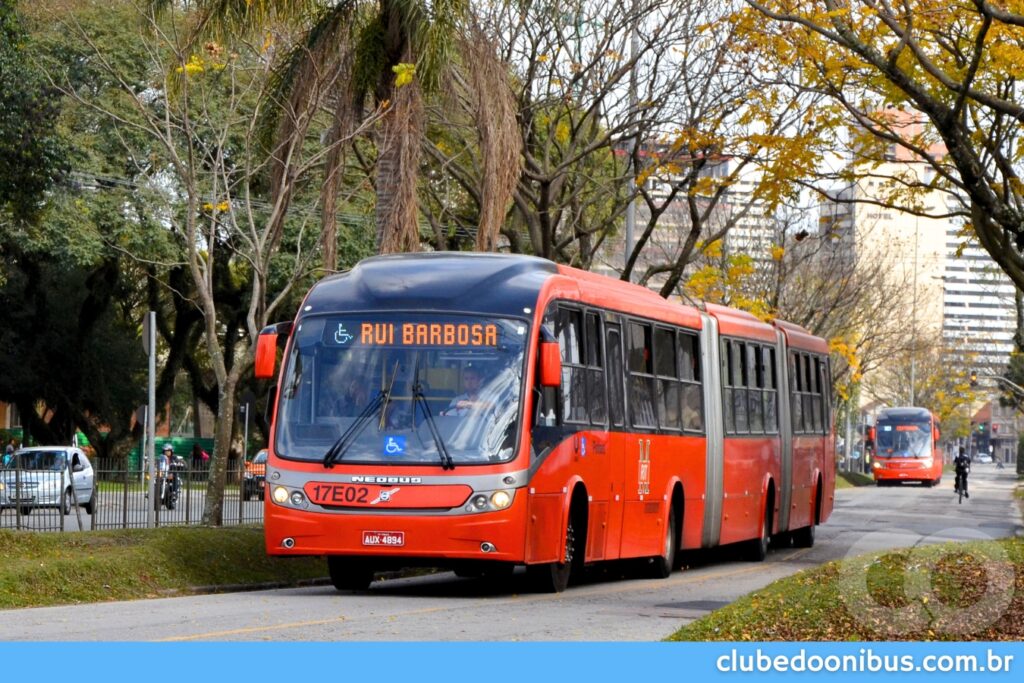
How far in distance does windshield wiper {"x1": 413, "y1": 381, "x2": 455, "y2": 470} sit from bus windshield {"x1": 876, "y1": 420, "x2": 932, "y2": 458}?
205 feet

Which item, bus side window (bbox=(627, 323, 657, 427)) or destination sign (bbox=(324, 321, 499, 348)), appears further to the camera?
bus side window (bbox=(627, 323, 657, 427))

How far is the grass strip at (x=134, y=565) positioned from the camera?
16812 mm

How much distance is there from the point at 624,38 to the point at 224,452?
11.2 meters

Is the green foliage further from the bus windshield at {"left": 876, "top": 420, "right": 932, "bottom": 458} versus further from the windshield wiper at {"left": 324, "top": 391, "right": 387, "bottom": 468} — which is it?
the bus windshield at {"left": 876, "top": 420, "right": 932, "bottom": 458}

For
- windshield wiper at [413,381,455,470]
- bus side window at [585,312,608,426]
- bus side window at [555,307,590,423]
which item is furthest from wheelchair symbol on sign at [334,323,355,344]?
bus side window at [585,312,608,426]

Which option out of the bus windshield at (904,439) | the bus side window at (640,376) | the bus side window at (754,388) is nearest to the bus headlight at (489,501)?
the bus side window at (640,376)

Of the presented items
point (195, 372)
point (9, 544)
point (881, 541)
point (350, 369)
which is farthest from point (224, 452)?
point (195, 372)

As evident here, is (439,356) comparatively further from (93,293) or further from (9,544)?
(93,293)

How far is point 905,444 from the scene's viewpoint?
255 feet

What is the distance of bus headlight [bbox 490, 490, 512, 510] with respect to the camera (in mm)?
16672

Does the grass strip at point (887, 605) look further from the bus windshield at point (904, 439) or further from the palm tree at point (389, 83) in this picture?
the bus windshield at point (904, 439)

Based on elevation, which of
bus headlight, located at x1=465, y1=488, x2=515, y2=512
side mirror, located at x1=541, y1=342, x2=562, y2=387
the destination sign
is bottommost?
bus headlight, located at x1=465, y1=488, x2=515, y2=512

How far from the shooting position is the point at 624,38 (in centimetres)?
2978

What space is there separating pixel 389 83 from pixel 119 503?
861 centimetres
